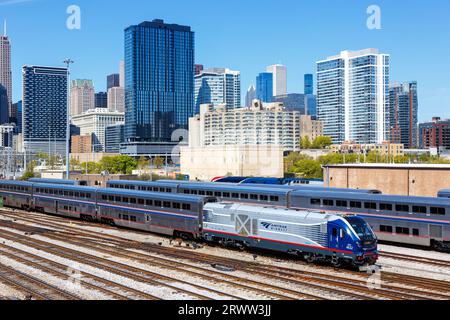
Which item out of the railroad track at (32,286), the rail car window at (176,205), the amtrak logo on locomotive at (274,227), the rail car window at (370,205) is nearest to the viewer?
the railroad track at (32,286)

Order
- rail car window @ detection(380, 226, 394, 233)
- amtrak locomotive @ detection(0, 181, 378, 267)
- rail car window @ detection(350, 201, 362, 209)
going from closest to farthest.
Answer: amtrak locomotive @ detection(0, 181, 378, 267) < rail car window @ detection(380, 226, 394, 233) < rail car window @ detection(350, 201, 362, 209)

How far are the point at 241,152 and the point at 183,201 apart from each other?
9268 cm

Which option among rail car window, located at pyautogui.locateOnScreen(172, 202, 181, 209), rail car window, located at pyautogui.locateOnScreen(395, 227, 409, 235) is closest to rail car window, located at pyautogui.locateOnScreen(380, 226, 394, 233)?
rail car window, located at pyautogui.locateOnScreen(395, 227, 409, 235)

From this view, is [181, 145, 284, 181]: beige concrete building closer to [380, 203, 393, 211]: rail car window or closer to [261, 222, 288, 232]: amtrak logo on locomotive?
[380, 203, 393, 211]: rail car window

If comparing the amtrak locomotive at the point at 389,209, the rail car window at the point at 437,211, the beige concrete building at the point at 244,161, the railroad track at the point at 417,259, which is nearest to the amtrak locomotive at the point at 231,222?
the railroad track at the point at 417,259

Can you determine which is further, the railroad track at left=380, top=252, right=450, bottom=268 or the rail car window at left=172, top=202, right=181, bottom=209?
the rail car window at left=172, top=202, right=181, bottom=209

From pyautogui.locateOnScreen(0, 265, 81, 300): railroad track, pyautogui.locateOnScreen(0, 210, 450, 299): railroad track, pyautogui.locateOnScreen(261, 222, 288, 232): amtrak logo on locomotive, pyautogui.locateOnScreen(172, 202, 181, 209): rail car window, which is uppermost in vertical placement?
pyautogui.locateOnScreen(172, 202, 181, 209): rail car window

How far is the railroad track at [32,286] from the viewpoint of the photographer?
23.9 meters

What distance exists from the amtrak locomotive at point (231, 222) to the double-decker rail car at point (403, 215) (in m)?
7.94

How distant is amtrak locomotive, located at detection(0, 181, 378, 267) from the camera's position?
28.6m

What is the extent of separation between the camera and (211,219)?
37.1 meters

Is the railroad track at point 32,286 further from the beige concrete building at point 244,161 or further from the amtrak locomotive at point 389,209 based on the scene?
the beige concrete building at point 244,161

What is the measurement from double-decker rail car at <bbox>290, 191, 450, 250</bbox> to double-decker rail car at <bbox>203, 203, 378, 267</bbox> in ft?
26.1
